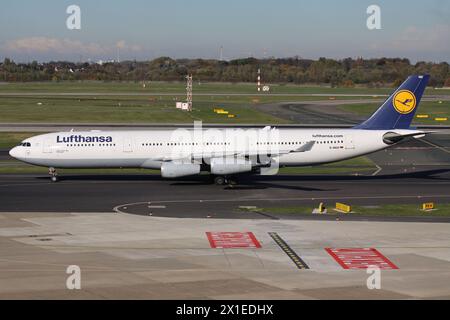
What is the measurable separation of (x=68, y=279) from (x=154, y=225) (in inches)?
567

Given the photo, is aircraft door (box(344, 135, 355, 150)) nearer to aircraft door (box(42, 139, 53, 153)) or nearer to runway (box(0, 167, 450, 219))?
runway (box(0, 167, 450, 219))

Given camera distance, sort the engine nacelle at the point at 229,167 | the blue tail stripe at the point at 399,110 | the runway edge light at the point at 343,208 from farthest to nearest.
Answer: the blue tail stripe at the point at 399,110 < the engine nacelle at the point at 229,167 < the runway edge light at the point at 343,208

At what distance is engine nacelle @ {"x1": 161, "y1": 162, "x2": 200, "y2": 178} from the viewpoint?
213ft

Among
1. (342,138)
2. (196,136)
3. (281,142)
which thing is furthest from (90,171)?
(342,138)

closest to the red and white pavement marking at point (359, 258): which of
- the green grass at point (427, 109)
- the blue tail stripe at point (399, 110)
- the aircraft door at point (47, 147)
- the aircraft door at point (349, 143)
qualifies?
the aircraft door at point (349, 143)

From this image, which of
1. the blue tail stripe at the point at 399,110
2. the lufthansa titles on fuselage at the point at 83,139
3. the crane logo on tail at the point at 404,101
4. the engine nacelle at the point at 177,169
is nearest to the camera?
the engine nacelle at the point at 177,169

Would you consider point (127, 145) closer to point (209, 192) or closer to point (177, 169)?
point (177, 169)

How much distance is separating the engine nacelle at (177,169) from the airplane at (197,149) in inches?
3.3

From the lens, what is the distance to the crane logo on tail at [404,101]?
232ft

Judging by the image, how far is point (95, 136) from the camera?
6781 centimetres

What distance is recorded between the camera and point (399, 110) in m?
70.6

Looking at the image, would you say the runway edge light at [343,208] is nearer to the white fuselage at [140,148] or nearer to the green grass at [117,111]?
the white fuselage at [140,148]

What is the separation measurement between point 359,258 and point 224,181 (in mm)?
28159
